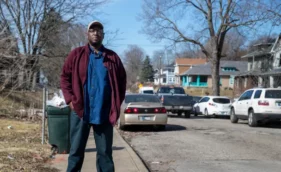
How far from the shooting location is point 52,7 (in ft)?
79.9

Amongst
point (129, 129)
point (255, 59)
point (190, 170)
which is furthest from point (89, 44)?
point (255, 59)

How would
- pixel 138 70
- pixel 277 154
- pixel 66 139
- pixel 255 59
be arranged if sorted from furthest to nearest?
pixel 138 70
pixel 255 59
pixel 277 154
pixel 66 139

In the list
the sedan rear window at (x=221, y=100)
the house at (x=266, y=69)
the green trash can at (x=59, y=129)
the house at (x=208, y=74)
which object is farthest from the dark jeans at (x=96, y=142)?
the house at (x=208, y=74)

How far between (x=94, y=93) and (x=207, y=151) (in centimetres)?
609

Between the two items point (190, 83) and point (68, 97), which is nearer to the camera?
point (68, 97)

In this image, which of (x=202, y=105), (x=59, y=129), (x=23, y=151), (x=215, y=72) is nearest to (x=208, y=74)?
(x=215, y=72)

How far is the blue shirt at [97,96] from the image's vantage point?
4504mm

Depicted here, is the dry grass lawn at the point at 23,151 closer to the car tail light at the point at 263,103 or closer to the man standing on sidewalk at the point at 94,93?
the man standing on sidewalk at the point at 94,93

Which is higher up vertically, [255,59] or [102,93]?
[255,59]

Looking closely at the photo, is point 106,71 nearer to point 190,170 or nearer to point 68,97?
point 68,97

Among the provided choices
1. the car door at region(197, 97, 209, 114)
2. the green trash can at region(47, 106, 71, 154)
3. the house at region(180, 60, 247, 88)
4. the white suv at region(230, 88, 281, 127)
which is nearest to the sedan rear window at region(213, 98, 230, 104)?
the car door at region(197, 97, 209, 114)

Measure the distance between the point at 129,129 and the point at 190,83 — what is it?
2422 inches

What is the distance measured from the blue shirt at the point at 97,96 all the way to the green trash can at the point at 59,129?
4.03 m

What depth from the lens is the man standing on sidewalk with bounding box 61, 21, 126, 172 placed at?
4.52 m
